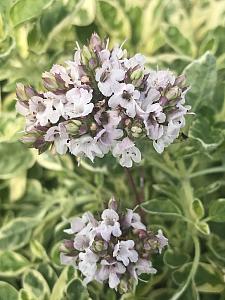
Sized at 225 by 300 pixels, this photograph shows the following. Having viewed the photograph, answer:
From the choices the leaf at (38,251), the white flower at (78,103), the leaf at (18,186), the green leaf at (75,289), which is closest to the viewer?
the white flower at (78,103)

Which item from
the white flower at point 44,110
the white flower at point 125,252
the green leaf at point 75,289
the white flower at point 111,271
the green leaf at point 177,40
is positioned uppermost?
the green leaf at point 177,40

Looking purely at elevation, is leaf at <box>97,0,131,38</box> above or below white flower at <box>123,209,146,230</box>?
above

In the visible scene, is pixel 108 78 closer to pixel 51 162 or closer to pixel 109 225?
pixel 109 225

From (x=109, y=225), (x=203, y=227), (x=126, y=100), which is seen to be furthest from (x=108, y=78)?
(x=203, y=227)

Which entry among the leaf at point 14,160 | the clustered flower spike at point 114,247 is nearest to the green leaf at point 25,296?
the clustered flower spike at point 114,247

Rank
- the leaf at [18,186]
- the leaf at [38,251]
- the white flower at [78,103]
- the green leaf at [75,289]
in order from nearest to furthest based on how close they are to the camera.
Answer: the white flower at [78,103], the green leaf at [75,289], the leaf at [38,251], the leaf at [18,186]

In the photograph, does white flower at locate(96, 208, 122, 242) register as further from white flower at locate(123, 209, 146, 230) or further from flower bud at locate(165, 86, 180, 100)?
flower bud at locate(165, 86, 180, 100)

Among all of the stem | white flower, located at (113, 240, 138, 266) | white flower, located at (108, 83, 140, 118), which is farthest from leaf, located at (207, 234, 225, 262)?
white flower, located at (108, 83, 140, 118)

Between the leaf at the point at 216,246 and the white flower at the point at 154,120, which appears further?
the leaf at the point at 216,246

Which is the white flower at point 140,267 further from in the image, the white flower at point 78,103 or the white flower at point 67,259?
the white flower at point 78,103
